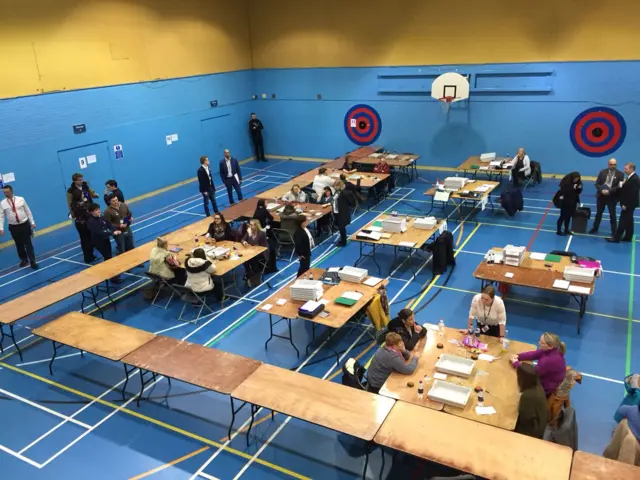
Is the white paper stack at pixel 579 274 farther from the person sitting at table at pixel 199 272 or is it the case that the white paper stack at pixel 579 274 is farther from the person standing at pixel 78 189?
the person standing at pixel 78 189

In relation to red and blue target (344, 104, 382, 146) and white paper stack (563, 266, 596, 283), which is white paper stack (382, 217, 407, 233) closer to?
white paper stack (563, 266, 596, 283)

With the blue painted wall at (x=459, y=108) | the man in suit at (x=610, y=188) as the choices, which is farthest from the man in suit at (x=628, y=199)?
the blue painted wall at (x=459, y=108)

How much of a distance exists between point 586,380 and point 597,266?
102 inches

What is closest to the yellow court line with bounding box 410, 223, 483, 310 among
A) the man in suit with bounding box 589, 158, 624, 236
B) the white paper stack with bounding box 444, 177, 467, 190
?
the white paper stack with bounding box 444, 177, 467, 190

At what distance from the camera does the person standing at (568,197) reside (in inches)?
482

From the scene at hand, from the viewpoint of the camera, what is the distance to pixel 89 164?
53.1 feet

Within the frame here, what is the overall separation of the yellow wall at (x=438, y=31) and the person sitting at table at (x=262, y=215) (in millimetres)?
9702

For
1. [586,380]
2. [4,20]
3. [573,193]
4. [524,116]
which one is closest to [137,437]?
[586,380]

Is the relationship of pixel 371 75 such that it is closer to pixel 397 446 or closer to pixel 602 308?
pixel 602 308

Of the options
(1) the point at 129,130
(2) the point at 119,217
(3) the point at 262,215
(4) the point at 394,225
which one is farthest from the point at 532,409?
(1) the point at 129,130

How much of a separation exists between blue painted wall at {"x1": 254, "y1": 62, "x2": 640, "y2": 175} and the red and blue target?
23cm

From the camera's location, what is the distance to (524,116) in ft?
57.9

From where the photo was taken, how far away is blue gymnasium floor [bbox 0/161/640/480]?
21.7ft

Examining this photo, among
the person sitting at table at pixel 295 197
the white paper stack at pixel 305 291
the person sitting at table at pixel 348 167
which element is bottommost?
the white paper stack at pixel 305 291
